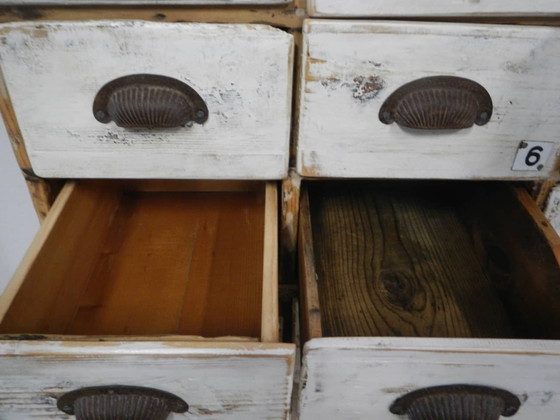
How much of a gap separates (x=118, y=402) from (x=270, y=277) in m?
0.19

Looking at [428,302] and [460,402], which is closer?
[460,402]

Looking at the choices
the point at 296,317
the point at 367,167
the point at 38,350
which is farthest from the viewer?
the point at 296,317

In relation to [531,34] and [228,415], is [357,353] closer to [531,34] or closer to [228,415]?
[228,415]

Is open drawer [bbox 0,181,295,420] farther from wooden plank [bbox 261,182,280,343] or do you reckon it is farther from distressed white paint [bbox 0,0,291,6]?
distressed white paint [bbox 0,0,291,6]

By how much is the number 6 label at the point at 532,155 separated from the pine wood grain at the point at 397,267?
0.72 feet

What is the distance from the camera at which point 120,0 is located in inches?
18.4

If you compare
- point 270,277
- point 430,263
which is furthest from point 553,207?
point 270,277

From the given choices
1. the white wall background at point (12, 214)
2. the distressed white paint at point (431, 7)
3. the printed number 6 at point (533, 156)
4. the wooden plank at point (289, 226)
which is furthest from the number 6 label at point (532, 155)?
the white wall background at point (12, 214)

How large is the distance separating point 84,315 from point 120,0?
401 mm

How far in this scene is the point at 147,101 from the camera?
0.49m

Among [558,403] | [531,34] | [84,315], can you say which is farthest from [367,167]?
[84,315]

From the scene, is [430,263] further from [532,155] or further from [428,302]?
[532,155]

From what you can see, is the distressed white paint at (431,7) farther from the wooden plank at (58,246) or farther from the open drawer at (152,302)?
the wooden plank at (58,246)

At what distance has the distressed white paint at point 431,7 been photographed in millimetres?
471
